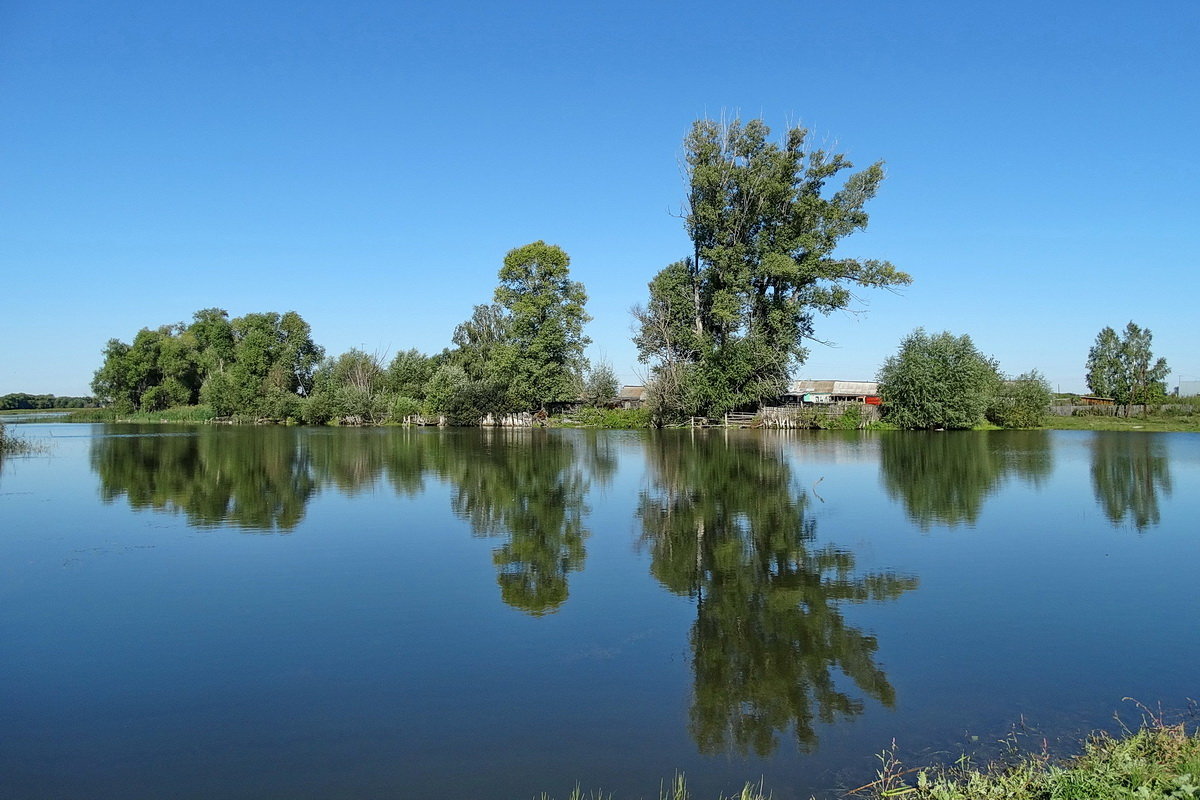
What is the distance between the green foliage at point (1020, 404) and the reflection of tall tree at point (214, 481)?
4764cm

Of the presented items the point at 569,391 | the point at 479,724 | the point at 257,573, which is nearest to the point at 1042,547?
the point at 479,724

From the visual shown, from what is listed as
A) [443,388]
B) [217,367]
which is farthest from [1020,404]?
[217,367]

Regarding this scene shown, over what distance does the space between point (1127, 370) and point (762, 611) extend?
85.8 metres

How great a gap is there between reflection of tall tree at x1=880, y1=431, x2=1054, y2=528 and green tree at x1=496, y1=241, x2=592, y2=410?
26.1m

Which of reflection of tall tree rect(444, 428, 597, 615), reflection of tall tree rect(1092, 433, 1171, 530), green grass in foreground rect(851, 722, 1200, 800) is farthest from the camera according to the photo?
reflection of tall tree rect(1092, 433, 1171, 530)

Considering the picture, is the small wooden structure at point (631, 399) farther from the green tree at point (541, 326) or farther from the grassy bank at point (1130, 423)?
the grassy bank at point (1130, 423)

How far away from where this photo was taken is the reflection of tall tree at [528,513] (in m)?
9.32

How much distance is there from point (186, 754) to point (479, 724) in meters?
1.88

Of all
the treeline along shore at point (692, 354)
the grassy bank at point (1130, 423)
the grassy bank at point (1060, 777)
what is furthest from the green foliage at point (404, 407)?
the grassy bank at point (1060, 777)

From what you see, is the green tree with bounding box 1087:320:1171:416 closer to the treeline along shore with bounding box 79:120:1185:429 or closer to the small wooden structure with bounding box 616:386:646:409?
the treeline along shore with bounding box 79:120:1185:429

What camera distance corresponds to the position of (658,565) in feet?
33.5

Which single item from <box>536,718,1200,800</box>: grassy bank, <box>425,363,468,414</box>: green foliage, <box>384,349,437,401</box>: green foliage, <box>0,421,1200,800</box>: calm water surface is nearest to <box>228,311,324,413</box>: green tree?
<box>384,349,437,401</box>: green foliage

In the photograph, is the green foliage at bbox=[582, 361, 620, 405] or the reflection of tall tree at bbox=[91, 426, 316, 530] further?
the green foliage at bbox=[582, 361, 620, 405]

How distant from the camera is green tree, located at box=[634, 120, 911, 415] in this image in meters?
44.7
